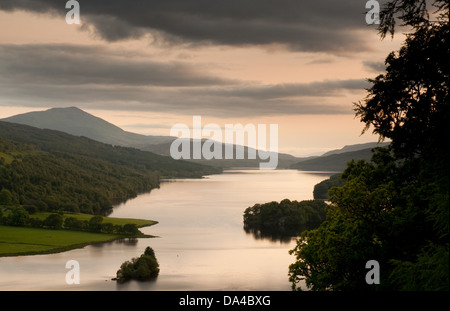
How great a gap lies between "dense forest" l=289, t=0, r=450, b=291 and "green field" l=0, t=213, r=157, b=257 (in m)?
70.7

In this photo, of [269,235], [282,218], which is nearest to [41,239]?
[269,235]

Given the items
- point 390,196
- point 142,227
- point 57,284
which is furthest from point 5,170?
point 390,196

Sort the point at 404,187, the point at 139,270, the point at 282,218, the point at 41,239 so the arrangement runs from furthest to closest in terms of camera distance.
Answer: the point at 282,218, the point at 41,239, the point at 139,270, the point at 404,187

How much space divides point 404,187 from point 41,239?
3390 inches

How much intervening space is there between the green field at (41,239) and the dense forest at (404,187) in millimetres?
70731

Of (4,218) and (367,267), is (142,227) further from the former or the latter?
(367,267)

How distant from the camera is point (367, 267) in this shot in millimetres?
20969

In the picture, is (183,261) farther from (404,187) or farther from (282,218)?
(404,187)

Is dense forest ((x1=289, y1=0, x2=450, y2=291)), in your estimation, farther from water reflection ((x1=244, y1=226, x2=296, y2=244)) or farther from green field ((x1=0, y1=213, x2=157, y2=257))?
water reflection ((x1=244, y1=226, x2=296, y2=244))

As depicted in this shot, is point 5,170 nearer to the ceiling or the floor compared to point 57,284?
nearer to the ceiling

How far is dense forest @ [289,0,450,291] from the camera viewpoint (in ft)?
45.7

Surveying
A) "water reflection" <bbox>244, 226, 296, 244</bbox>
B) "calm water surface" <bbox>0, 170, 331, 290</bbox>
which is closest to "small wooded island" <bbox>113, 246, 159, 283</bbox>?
"calm water surface" <bbox>0, 170, 331, 290</bbox>

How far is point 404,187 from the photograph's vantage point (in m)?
21.8
